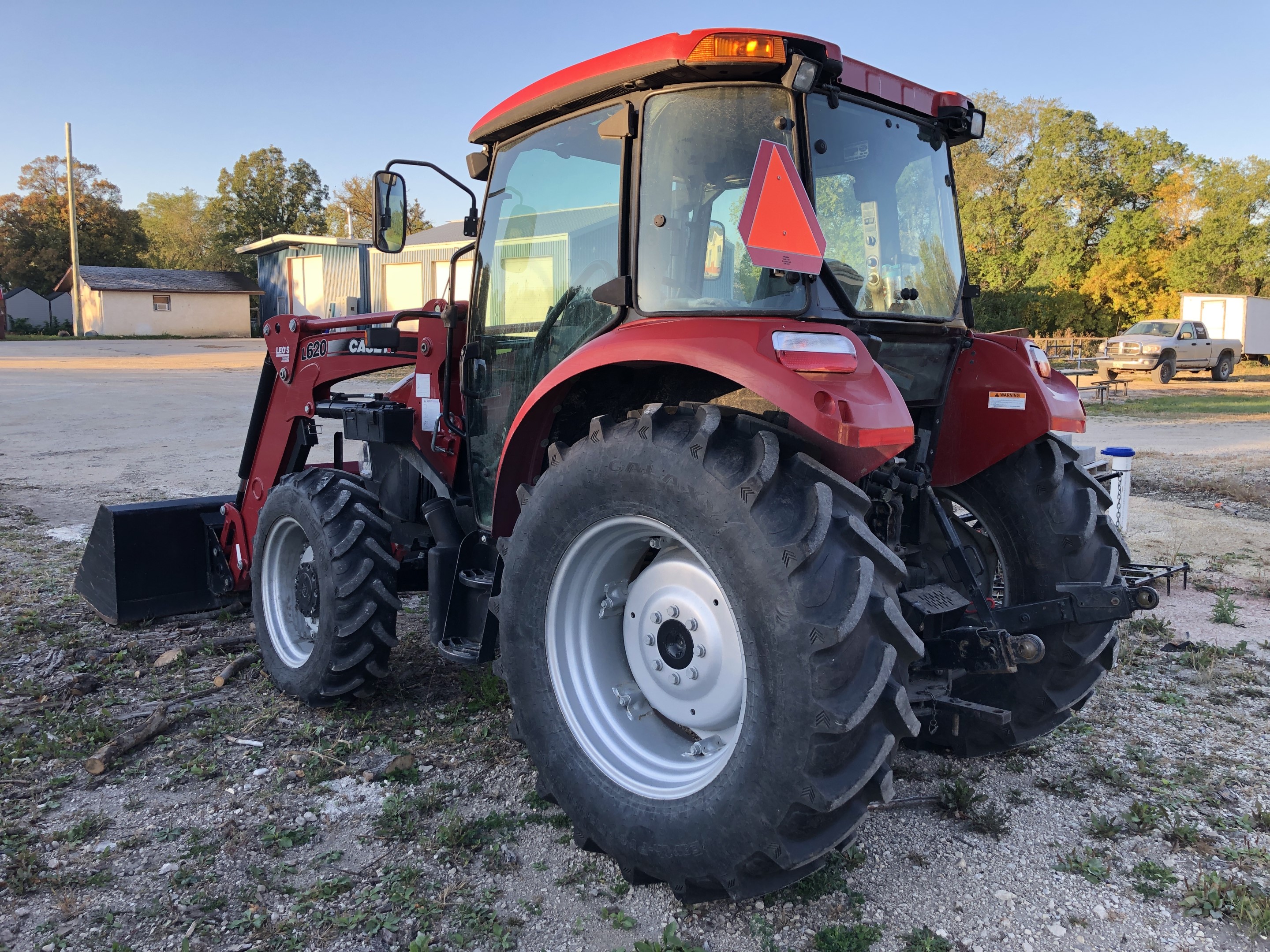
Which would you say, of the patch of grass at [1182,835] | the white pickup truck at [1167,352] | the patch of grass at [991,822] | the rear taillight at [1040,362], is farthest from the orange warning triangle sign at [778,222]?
the white pickup truck at [1167,352]

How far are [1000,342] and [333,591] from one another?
2986mm

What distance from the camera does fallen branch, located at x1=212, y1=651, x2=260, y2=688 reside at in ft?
14.8

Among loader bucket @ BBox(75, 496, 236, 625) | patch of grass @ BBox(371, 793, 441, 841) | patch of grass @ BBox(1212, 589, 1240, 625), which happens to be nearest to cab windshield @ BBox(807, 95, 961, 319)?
patch of grass @ BBox(371, 793, 441, 841)

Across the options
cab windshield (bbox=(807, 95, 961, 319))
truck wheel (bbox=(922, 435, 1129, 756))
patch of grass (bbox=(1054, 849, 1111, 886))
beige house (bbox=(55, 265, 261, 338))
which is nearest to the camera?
patch of grass (bbox=(1054, 849, 1111, 886))

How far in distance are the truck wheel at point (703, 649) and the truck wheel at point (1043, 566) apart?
1.15 m

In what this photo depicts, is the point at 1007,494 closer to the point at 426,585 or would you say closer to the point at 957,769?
the point at 957,769

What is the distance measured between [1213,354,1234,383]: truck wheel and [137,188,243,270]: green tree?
57466 mm

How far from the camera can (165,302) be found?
1994 inches

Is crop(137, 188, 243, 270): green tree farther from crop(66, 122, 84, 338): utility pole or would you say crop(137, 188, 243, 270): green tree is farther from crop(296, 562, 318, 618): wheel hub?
crop(296, 562, 318, 618): wheel hub

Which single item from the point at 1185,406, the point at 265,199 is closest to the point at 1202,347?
the point at 1185,406

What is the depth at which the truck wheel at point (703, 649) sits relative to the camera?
231cm

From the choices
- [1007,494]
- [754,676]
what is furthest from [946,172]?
[754,676]

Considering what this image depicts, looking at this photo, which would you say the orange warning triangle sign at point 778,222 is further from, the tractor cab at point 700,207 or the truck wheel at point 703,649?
the truck wheel at point 703,649

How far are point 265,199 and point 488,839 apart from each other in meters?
71.7
